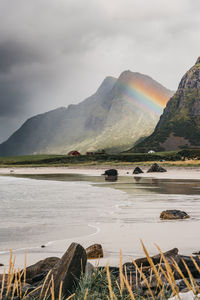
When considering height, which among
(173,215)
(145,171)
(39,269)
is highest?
(39,269)

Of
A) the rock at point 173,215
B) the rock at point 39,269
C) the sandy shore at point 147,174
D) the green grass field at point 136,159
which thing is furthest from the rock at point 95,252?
the green grass field at point 136,159

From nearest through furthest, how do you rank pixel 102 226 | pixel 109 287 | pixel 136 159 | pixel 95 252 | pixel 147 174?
pixel 109 287 < pixel 95 252 < pixel 102 226 < pixel 147 174 < pixel 136 159

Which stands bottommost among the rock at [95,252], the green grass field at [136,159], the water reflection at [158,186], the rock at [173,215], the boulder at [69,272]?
the water reflection at [158,186]

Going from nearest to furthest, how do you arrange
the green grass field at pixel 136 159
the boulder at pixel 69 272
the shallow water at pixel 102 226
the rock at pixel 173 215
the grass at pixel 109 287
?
the grass at pixel 109 287
the boulder at pixel 69 272
the shallow water at pixel 102 226
the rock at pixel 173 215
the green grass field at pixel 136 159

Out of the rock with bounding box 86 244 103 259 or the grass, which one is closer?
the grass

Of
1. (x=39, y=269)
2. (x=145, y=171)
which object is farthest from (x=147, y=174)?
(x=39, y=269)

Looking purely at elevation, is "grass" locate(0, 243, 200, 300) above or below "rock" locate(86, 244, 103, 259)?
above

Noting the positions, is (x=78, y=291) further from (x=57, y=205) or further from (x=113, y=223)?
(x=57, y=205)

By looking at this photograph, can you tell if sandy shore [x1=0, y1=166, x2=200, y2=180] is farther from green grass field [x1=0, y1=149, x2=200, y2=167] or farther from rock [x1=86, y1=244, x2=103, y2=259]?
rock [x1=86, y1=244, x2=103, y2=259]

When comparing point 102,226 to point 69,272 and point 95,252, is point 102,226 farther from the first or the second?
point 69,272

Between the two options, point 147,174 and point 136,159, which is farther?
point 136,159

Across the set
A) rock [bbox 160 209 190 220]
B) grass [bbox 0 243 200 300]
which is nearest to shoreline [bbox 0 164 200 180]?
rock [bbox 160 209 190 220]

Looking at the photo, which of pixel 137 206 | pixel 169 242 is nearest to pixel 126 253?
pixel 169 242

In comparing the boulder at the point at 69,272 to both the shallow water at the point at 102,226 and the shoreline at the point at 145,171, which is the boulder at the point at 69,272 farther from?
the shoreline at the point at 145,171
